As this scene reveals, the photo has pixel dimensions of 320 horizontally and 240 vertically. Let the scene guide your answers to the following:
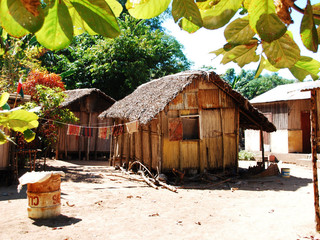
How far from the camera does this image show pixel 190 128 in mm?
10453

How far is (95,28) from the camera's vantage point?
2.05 feet

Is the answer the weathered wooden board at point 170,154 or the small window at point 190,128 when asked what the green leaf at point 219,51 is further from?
the small window at point 190,128

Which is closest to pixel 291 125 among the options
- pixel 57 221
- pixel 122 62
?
pixel 122 62

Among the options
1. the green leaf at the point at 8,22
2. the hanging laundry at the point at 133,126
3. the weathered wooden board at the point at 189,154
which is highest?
the hanging laundry at the point at 133,126

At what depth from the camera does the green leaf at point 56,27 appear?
24.5 inches

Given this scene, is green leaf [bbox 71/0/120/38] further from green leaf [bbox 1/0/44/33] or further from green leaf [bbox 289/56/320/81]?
green leaf [bbox 289/56/320/81]

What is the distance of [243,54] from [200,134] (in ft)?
30.8

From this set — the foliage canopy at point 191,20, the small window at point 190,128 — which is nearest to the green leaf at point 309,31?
the foliage canopy at point 191,20

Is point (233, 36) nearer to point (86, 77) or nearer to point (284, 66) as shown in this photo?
point (284, 66)

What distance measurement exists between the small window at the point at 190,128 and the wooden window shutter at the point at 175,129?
669mm

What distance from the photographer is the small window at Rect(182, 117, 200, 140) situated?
10.4 m

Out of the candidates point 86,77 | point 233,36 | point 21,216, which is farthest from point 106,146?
point 233,36

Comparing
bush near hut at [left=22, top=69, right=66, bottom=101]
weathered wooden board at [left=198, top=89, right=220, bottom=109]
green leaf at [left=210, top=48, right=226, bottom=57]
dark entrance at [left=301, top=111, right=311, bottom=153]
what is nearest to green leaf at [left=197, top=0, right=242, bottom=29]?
green leaf at [left=210, top=48, right=226, bottom=57]

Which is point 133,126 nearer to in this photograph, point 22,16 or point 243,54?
point 243,54
